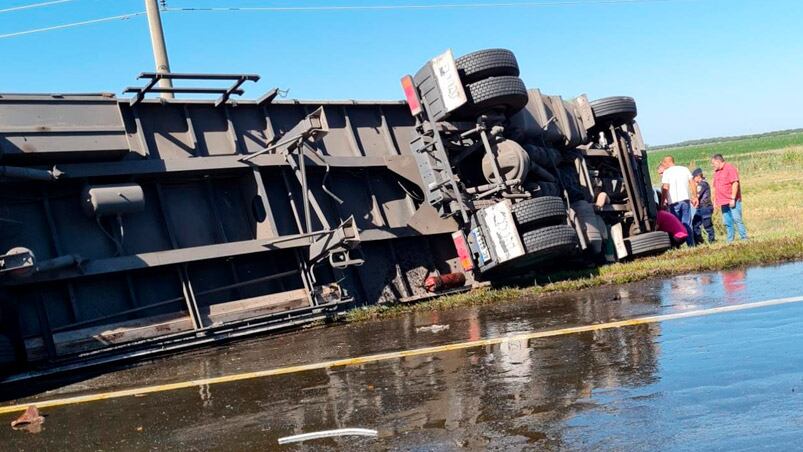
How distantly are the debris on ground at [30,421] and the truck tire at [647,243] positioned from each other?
865 centimetres

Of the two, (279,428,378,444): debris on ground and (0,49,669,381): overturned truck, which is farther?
(0,49,669,381): overturned truck

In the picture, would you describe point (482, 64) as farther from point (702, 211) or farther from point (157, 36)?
point (157, 36)

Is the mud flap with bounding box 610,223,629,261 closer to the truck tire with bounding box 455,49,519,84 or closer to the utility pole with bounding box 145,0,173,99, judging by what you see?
the truck tire with bounding box 455,49,519,84

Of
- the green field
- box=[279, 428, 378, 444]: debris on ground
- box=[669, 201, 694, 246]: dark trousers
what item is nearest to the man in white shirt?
box=[669, 201, 694, 246]: dark trousers

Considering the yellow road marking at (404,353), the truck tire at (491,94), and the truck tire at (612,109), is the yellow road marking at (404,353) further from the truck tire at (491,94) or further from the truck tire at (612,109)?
the truck tire at (612,109)

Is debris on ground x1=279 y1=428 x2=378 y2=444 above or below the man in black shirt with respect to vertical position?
below

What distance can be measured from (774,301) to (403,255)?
16.2 ft

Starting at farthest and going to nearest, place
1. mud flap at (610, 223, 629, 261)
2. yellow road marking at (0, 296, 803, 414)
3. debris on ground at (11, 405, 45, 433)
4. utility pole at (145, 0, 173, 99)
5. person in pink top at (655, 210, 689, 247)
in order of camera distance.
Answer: utility pole at (145, 0, 173, 99)
person in pink top at (655, 210, 689, 247)
mud flap at (610, 223, 629, 261)
yellow road marking at (0, 296, 803, 414)
debris on ground at (11, 405, 45, 433)

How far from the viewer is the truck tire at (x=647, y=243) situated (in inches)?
466

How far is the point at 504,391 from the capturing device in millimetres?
4805

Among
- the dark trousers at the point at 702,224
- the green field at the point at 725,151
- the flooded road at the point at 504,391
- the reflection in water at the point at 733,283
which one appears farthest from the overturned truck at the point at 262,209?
the green field at the point at 725,151

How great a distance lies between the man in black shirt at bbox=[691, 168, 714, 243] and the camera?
15242 millimetres

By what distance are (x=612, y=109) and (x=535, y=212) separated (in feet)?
15.1

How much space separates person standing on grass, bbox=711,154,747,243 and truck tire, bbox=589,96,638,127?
→ 1.95 m
